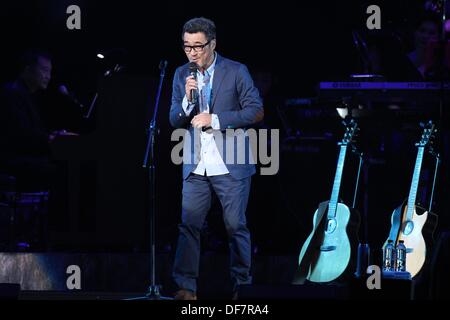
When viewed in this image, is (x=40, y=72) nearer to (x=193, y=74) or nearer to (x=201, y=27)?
(x=201, y=27)

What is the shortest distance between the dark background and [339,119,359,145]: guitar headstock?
0.23m

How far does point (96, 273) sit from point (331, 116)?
2.43m

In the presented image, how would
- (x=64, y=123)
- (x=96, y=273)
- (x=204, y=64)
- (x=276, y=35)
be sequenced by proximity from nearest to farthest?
(x=204, y=64) < (x=96, y=273) < (x=64, y=123) < (x=276, y=35)

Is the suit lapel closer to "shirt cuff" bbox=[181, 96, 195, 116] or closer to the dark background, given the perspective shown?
"shirt cuff" bbox=[181, 96, 195, 116]

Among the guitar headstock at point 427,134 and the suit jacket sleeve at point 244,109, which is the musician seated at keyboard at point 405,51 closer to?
the guitar headstock at point 427,134

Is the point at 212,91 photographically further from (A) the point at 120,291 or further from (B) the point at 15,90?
(B) the point at 15,90

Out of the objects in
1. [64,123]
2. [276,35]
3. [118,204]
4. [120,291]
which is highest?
[276,35]

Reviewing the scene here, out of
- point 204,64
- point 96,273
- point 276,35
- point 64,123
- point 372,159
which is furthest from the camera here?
point 276,35

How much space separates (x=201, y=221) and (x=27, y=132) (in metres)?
2.56

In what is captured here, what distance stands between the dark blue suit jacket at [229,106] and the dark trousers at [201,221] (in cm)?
9

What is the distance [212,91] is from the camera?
6965 millimetres

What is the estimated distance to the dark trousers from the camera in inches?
270

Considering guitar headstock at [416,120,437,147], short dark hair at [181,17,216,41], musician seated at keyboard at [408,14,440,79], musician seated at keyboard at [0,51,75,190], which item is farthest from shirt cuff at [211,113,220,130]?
musician seated at keyboard at [0,51,75,190]

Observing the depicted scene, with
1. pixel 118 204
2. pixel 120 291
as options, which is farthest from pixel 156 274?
pixel 118 204
